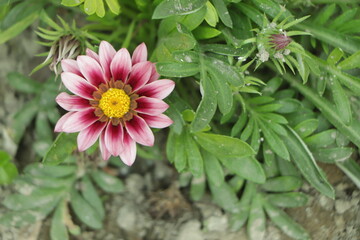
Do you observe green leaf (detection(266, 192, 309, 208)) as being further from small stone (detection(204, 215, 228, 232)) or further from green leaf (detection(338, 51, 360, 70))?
green leaf (detection(338, 51, 360, 70))

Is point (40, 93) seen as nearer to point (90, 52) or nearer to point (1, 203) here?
point (1, 203)

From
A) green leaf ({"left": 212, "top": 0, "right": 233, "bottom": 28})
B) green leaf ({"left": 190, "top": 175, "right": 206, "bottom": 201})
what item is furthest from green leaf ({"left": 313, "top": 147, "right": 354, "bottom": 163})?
green leaf ({"left": 212, "top": 0, "right": 233, "bottom": 28})

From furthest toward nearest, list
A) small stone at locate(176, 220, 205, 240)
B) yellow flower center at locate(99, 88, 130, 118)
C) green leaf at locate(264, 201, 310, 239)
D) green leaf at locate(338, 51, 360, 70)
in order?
small stone at locate(176, 220, 205, 240), green leaf at locate(264, 201, 310, 239), green leaf at locate(338, 51, 360, 70), yellow flower center at locate(99, 88, 130, 118)

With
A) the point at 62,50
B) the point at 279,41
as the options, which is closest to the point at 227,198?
the point at 279,41

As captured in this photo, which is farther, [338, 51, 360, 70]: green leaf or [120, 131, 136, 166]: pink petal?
[338, 51, 360, 70]: green leaf

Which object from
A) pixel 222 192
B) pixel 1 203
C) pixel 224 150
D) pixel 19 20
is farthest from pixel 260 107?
pixel 1 203

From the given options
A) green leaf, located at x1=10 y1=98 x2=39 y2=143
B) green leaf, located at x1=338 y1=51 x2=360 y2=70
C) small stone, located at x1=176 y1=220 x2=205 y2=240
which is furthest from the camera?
green leaf, located at x1=10 y1=98 x2=39 y2=143

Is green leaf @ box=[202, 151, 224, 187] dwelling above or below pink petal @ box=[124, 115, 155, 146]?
below
